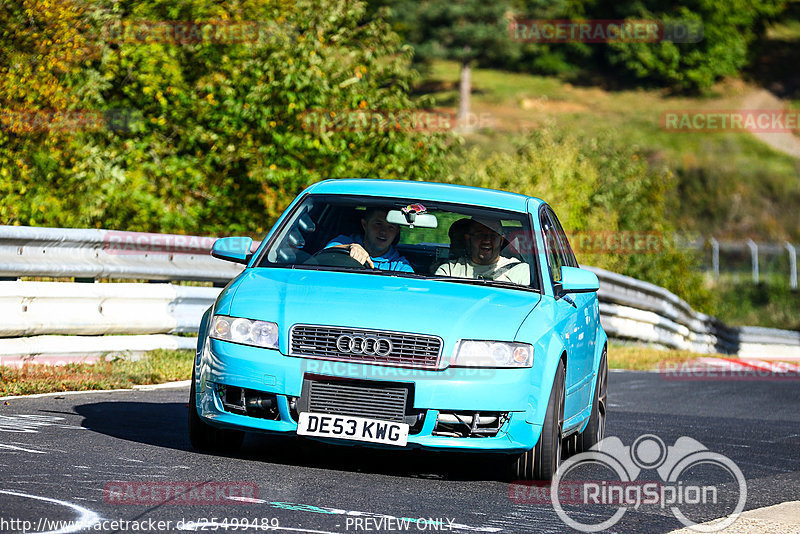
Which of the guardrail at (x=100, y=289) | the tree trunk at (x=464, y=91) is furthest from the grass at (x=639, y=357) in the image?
the tree trunk at (x=464, y=91)

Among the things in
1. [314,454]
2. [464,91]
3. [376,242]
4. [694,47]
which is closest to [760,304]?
[376,242]

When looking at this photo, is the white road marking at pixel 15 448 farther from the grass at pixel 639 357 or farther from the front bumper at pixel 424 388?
the grass at pixel 639 357

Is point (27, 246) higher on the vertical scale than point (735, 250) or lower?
higher

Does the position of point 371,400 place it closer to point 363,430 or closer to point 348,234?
point 363,430

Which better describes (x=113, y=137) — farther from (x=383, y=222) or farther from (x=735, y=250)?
(x=735, y=250)

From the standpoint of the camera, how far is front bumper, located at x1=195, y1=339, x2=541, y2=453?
6.57 meters

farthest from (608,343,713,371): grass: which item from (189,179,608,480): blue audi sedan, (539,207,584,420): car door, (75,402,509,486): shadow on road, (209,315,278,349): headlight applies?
(209,315,278,349): headlight

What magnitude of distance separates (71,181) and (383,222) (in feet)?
37.3

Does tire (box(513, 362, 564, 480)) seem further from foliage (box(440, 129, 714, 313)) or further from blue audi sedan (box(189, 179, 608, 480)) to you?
foliage (box(440, 129, 714, 313))

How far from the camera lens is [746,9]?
107438 mm

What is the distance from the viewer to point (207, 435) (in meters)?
7.17

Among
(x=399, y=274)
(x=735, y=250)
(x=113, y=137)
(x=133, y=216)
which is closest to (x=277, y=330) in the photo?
(x=399, y=274)

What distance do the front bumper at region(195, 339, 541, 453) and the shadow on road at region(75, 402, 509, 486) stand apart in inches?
8.5

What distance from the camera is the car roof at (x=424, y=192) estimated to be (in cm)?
810
